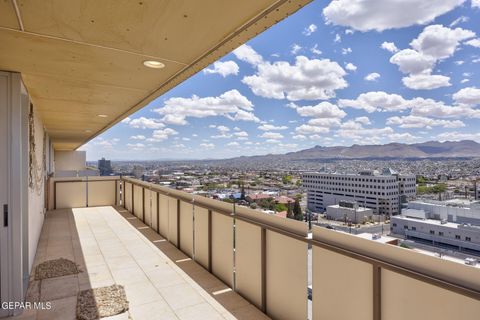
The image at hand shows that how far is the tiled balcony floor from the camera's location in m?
2.95

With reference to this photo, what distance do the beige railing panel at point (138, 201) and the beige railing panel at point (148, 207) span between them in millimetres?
382

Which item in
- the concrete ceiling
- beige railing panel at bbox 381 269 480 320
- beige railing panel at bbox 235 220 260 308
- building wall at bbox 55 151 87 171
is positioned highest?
the concrete ceiling

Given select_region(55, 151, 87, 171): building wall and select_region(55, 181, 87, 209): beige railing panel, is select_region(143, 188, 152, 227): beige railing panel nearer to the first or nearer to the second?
select_region(55, 181, 87, 209): beige railing panel

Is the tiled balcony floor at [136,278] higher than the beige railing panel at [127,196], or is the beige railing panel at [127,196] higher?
the beige railing panel at [127,196]

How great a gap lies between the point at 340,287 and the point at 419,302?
0.56 m

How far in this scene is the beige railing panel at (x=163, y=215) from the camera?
5.61m

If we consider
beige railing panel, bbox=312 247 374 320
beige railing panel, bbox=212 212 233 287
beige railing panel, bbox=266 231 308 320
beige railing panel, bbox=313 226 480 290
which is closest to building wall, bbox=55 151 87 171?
beige railing panel, bbox=212 212 233 287

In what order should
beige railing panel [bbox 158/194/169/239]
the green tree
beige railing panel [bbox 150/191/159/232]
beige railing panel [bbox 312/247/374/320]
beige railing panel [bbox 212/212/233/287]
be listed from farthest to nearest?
the green tree
beige railing panel [bbox 150/191/159/232]
beige railing panel [bbox 158/194/169/239]
beige railing panel [bbox 212/212/233/287]
beige railing panel [bbox 312/247/374/320]

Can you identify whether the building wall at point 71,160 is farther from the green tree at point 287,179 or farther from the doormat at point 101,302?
the doormat at point 101,302

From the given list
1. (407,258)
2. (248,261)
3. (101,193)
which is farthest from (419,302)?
(101,193)

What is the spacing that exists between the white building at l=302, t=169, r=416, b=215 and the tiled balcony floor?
1.86 meters

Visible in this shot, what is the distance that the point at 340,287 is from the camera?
2.09m

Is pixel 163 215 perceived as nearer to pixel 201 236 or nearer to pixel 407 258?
pixel 201 236

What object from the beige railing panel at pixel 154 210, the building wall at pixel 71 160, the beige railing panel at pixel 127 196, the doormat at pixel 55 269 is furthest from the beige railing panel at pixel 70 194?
the building wall at pixel 71 160
